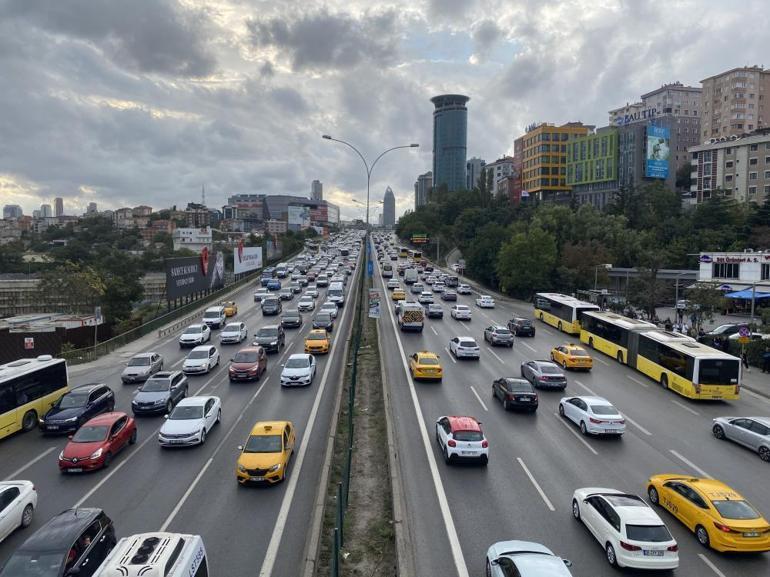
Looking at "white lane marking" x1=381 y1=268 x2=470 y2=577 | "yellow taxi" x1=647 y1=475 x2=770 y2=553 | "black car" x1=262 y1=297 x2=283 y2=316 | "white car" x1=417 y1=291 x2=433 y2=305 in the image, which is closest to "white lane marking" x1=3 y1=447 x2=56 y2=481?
"white lane marking" x1=381 y1=268 x2=470 y2=577

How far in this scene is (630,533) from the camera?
11.4 m

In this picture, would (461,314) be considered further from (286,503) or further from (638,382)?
(286,503)

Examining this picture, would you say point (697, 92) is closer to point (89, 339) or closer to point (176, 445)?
point (89, 339)

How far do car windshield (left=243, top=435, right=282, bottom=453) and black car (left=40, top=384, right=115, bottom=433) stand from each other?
27.4 ft

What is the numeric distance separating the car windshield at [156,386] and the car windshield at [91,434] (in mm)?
5114

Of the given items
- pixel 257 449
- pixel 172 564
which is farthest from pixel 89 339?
pixel 172 564

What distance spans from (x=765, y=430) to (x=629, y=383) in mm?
10002

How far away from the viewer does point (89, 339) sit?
42.4 metres

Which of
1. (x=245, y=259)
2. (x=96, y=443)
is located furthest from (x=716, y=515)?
(x=245, y=259)

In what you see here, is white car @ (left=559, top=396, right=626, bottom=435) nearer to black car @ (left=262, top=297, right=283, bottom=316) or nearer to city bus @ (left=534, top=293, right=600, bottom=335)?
city bus @ (left=534, top=293, right=600, bottom=335)

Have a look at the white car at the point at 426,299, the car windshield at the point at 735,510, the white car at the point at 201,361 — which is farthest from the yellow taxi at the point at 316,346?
the car windshield at the point at 735,510

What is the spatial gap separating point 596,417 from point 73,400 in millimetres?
18875

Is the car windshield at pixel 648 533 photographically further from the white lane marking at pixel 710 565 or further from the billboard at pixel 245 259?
the billboard at pixel 245 259

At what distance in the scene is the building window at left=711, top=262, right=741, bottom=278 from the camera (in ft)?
191
